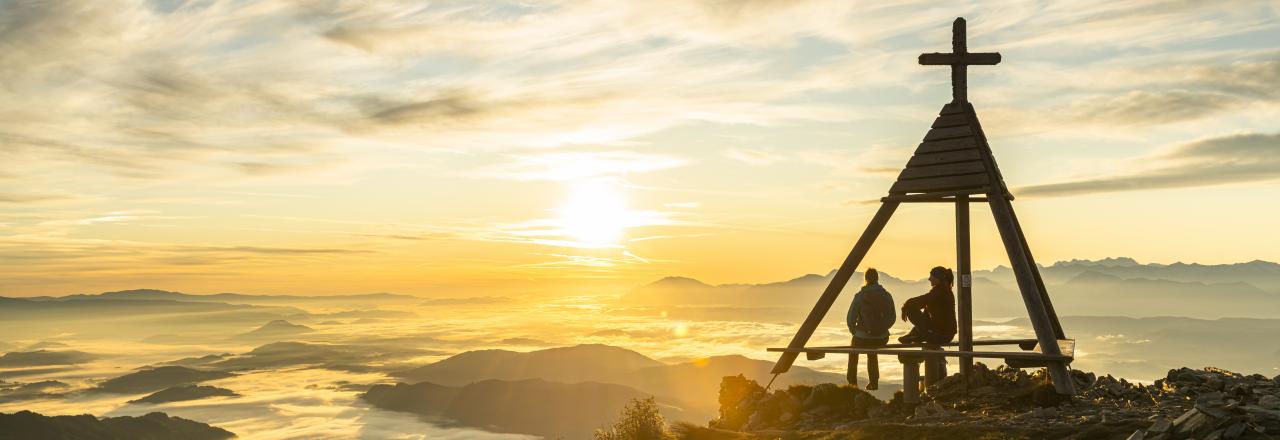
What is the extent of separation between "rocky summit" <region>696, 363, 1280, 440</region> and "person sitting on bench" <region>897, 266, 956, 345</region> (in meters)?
1.07

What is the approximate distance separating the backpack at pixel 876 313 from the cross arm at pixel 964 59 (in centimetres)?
519

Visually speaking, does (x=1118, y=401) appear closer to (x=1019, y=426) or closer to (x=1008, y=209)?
(x=1019, y=426)

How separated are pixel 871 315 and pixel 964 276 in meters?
2.38

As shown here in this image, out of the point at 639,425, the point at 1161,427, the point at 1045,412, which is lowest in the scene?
the point at 639,425

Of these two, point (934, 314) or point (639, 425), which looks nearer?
point (934, 314)

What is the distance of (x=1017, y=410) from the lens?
15.7 metres

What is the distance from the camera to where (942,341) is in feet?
58.3

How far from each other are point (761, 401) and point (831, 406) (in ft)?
5.10

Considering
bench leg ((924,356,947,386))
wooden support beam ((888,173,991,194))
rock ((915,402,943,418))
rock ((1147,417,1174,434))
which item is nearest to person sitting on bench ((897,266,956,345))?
bench leg ((924,356,947,386))

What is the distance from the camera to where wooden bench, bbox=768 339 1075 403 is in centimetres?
1591

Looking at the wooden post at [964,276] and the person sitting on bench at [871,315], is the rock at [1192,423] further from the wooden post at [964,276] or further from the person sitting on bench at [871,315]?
the wooden post at [964,276]

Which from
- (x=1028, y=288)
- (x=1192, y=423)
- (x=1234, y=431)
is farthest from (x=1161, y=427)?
(x=1028, y=288)

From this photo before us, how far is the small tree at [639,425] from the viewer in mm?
17828

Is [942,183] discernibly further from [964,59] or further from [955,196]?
[964,59]
